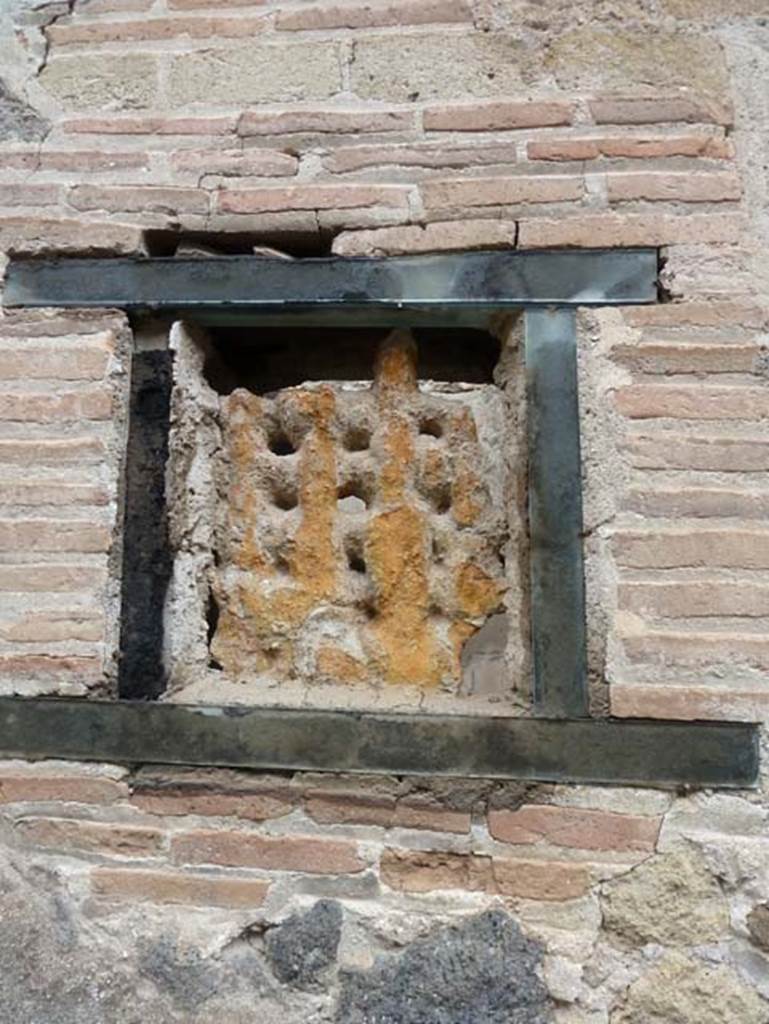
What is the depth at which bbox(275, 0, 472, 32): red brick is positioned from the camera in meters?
1.86

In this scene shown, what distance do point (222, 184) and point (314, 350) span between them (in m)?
0.36

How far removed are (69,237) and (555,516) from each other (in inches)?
40.9

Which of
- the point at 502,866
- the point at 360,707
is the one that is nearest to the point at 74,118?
the point at 360,707

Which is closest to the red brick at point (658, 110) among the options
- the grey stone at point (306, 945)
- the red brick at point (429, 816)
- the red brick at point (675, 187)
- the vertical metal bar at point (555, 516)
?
the red brick at point (675, 187)

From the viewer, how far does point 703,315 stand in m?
1.69

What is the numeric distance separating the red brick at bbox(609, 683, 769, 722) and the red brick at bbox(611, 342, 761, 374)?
1.78 ft

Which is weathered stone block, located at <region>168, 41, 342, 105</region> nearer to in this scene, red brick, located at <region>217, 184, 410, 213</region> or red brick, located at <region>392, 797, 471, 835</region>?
red brick, located at <region>217, 184, 410, 213</region>

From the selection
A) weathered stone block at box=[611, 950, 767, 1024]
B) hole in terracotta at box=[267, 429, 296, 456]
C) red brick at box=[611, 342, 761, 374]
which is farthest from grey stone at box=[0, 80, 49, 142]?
weathered stone block at box=[611, 950, 767, 1024]

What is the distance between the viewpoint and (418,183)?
1.79 m

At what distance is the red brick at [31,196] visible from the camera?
72.2 inches

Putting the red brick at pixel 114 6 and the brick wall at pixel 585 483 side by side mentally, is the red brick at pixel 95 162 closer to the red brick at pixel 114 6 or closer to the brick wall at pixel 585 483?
the brick wall at pixel 585 483

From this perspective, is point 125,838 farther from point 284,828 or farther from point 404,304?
point 404,304

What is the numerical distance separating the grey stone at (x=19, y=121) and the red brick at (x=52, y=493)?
0.68 metres

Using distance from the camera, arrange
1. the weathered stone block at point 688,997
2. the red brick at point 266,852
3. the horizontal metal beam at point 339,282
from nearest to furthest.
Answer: the weathered stone block at point 688,997
the red brick at point 266,852
the horizontal metal beam at point 339,282
